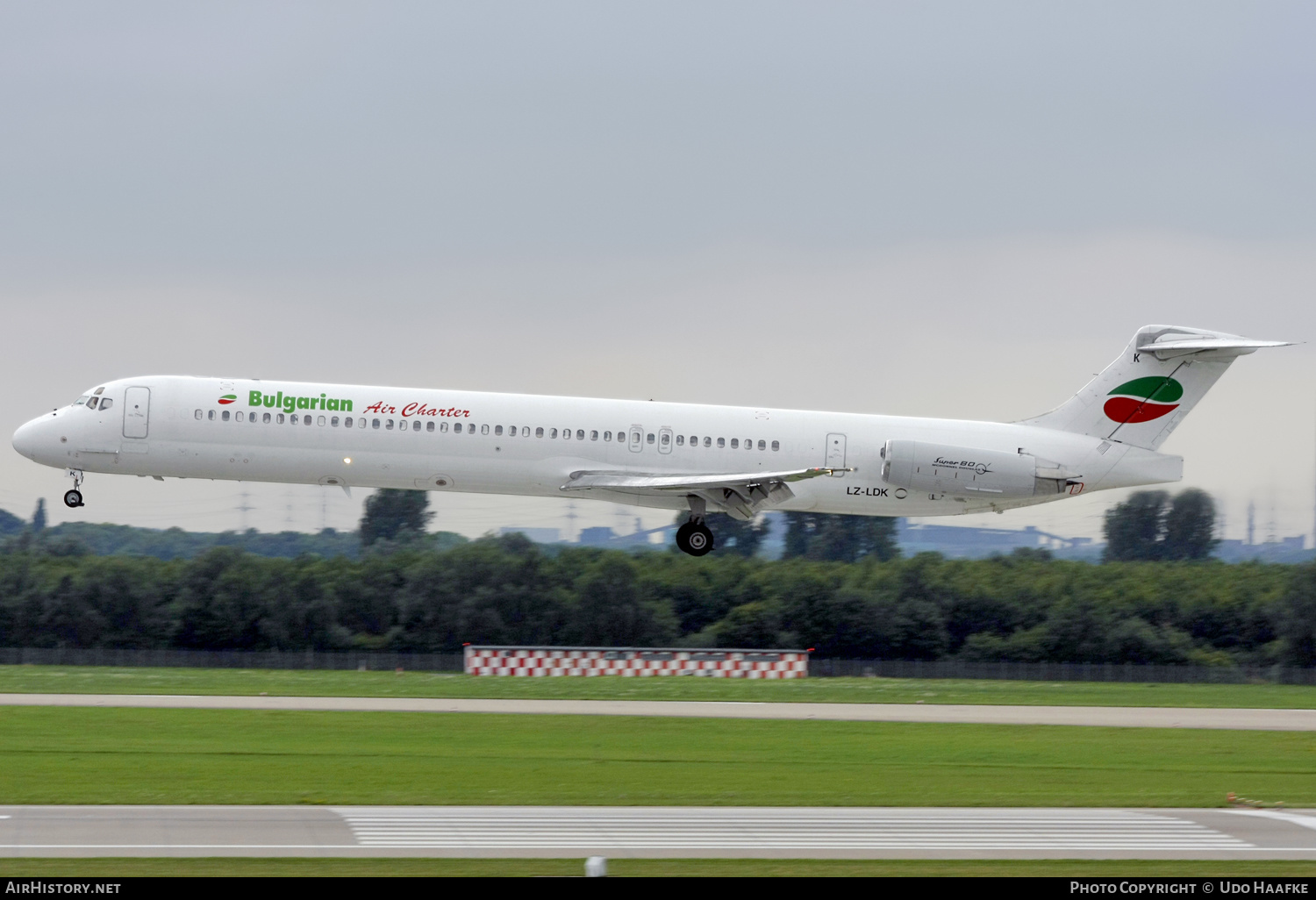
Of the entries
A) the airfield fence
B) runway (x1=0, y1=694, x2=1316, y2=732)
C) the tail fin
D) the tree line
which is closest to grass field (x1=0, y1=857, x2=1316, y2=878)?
runway (x1=0, y1=694, x2=1316, y2=732)

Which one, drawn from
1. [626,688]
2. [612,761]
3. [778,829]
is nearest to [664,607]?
[626,688]

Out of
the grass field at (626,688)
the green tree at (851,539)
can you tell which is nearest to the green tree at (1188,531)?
the green tree at (851,539)

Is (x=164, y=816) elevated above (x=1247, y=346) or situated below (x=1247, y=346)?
below

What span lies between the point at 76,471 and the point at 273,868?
80.5 feet

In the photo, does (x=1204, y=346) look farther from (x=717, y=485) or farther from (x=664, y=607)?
(x=664, y=607)

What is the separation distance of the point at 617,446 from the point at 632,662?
661 inches

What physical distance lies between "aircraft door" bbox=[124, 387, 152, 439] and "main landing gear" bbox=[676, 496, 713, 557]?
1397 cm

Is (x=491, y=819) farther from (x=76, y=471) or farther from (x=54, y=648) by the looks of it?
(x=54, y=648)

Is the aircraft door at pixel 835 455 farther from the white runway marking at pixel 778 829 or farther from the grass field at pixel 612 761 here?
the white runway marking at pixel 778 829

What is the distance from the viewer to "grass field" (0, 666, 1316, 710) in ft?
144

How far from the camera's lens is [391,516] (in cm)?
10475

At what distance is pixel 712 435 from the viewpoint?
40719 mm

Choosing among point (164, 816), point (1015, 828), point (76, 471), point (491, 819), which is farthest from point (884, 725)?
point (76, 471)

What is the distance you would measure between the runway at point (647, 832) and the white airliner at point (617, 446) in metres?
16.3
